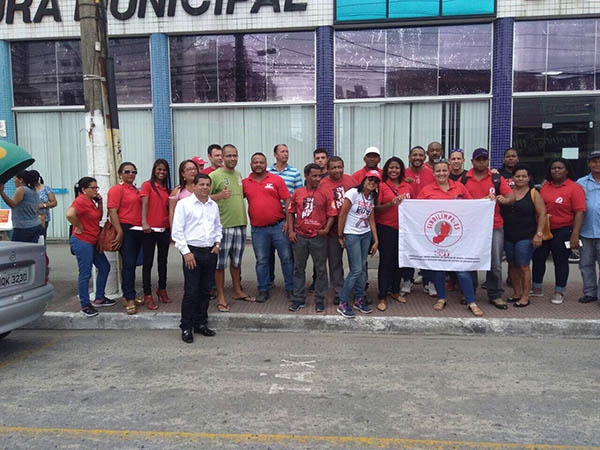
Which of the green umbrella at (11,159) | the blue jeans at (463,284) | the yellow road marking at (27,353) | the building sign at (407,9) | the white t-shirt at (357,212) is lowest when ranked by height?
the yellow road marking at (27,353)

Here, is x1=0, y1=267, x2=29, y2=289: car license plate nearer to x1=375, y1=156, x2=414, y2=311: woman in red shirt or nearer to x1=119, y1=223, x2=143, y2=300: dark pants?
x1=119, y1=223, x2=143, y2=300: dark pants

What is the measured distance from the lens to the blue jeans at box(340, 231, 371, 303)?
571 cm

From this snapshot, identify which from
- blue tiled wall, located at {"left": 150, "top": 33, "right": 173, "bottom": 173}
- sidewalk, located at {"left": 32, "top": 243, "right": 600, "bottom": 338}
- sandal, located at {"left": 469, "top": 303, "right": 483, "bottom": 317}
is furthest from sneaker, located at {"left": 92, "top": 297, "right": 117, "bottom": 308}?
blue tiled wall, located at {"left": 150, "top": 33, "right": 173, "bottom": 173}

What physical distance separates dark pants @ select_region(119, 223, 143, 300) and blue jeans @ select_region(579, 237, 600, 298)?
5.54 metres

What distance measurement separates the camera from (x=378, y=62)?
33.4ft

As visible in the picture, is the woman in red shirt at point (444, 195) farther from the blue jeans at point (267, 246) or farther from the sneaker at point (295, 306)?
the blue jeans at point (267, 246)

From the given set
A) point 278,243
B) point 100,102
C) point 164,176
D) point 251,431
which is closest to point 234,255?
point 278,243

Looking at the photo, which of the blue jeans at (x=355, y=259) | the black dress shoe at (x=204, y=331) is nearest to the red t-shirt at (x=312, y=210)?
the blue jeans at (x=355, y=259)

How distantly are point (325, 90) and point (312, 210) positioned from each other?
204 inches

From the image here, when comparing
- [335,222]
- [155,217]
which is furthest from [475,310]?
[155,217]

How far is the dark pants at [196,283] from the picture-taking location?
5246mm

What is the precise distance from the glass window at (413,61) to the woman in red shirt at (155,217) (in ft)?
17.5

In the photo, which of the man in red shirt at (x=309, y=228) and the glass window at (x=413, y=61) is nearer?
the man in red shirt at (x=309, y=228)

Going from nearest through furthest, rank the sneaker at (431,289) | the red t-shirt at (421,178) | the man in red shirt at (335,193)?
the man in red shirt at (335,193)
the red t-shirt at (421,178)
the sneaker at (431,289)
